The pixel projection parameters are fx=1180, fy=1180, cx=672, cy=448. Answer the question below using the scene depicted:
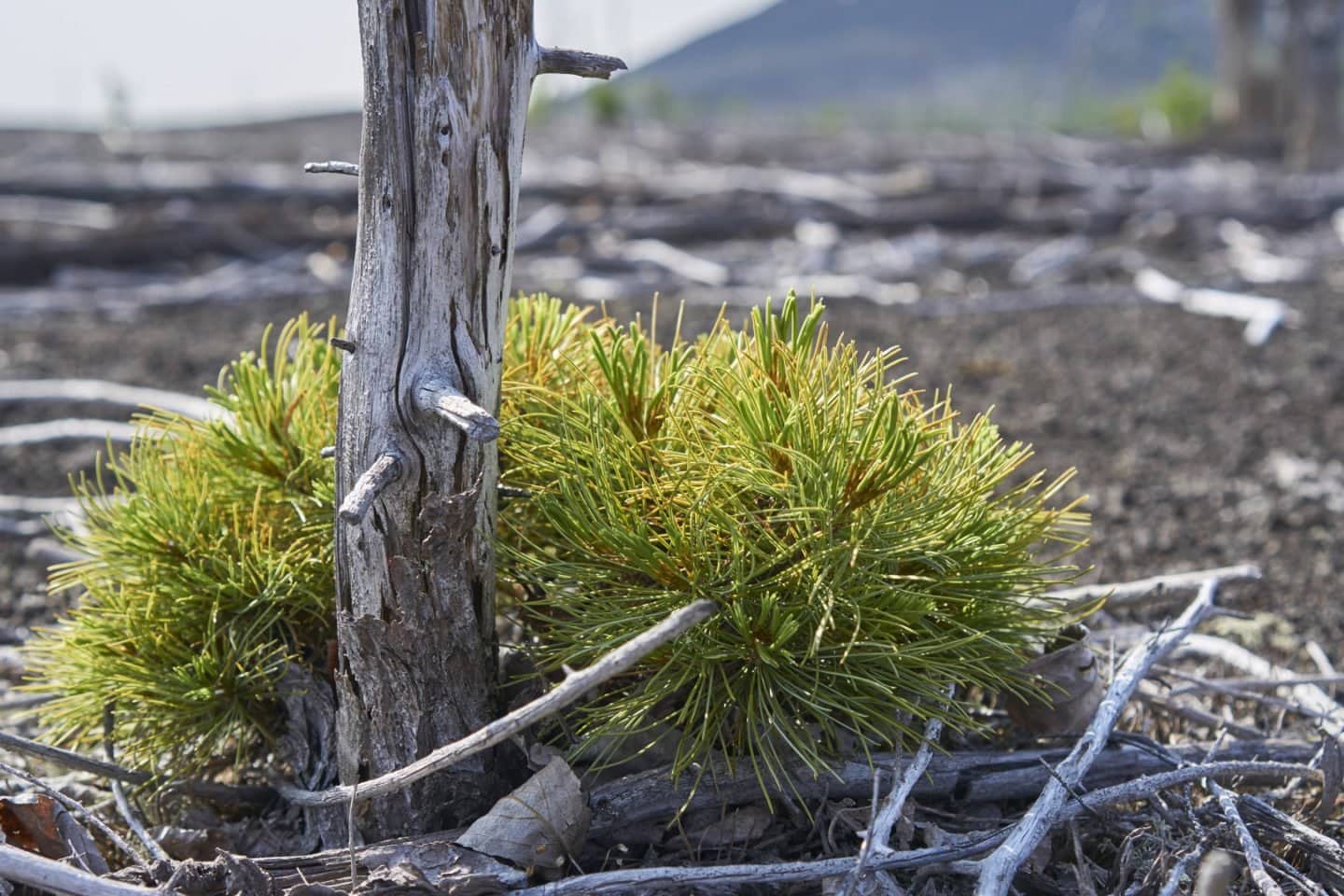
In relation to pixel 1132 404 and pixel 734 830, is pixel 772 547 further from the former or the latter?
pixel 1132 404

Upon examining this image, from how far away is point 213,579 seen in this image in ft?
6.98

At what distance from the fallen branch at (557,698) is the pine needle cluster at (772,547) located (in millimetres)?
188

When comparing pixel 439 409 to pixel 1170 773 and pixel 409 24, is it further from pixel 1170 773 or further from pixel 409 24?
pixel 1170 773

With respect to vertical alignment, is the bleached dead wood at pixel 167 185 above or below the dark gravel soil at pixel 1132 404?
above

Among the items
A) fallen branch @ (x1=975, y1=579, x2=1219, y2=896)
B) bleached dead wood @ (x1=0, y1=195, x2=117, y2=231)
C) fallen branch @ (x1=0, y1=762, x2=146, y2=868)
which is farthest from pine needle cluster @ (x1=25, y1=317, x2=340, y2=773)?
bleached dead wood @ (x1=0, y1=195, x2=117, y2=231)

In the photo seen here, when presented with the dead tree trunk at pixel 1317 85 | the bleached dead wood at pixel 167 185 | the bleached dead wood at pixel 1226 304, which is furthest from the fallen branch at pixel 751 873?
the dead tree trunk at pixel 1317 85

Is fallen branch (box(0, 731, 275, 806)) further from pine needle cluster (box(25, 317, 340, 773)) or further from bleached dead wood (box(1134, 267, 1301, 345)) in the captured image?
bleached dead wood (box(1134, 267, 1301, 345))

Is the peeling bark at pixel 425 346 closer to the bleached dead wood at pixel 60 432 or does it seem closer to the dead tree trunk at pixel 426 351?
the dead tree trunk at pixel 426 351

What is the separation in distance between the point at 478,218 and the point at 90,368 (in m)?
5.13

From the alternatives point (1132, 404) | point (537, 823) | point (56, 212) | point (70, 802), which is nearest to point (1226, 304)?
point (1132, 404)

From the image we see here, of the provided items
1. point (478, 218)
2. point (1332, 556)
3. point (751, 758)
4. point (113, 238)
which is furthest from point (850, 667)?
point (113, 238)

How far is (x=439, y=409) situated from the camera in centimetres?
166

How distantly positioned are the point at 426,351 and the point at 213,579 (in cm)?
68

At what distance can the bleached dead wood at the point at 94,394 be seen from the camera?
Answer: 15.9ft
